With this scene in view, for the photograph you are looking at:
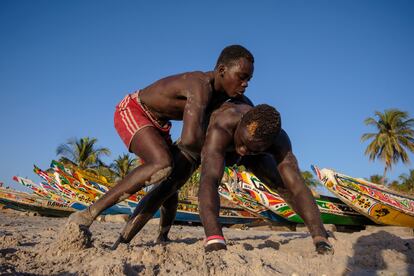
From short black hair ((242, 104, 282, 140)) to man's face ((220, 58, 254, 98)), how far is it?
387 mm

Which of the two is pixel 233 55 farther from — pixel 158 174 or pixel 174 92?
pixel 158 174

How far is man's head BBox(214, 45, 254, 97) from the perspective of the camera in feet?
8.64

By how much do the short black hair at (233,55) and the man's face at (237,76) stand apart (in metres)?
0.04

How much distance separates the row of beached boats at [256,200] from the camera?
416 inches

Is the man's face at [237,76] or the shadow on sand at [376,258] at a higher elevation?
the man's face at [237,76]

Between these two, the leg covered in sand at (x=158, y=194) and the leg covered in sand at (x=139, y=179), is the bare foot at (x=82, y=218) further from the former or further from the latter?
the leg covered in sand at (x=158, y=194)

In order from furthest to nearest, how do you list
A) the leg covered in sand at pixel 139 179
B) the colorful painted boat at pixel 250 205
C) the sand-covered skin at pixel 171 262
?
the colorful painted boat at pixel 250 205
the leg covered in sand at pixel 139 179
the sand-covered skin at pixel 171 262

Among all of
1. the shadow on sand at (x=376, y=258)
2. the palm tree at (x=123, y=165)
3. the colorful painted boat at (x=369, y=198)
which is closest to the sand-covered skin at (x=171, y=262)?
the shadow on sand at (x=376, y=258)

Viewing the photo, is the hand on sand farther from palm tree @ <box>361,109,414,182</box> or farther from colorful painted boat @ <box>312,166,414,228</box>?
palm tree @ <box>361,109,414,182</box>

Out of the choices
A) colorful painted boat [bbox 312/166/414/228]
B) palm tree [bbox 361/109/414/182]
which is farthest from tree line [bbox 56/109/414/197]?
colorful painted boat [bbox 312/166/414/228]

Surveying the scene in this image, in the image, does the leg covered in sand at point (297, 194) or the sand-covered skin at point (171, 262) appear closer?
the sand-covered skin at point (171, 262)

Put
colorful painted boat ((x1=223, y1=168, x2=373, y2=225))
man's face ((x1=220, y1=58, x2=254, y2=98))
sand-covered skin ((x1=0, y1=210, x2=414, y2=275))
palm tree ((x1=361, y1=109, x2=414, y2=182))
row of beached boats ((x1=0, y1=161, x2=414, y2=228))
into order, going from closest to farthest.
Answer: sand-covered skin ((x1=0, y1=210, x2=414, y2=275)) → man's face ((x1=220, y1=58, x2=254, y2=98)) → row of beached boats ((x1=0, y1=161, x2=414, y2=228)) → colorful painted boat ((x1=223, y1=168, x2=373, y2=225)) → palm tree ((x1=361, y1=109, x2=414, y2=182))

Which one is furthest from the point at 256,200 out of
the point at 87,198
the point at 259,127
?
the point at 259,127

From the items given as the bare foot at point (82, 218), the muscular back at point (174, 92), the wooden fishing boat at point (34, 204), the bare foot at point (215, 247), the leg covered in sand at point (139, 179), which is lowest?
the bare foot at point (215, 247)
